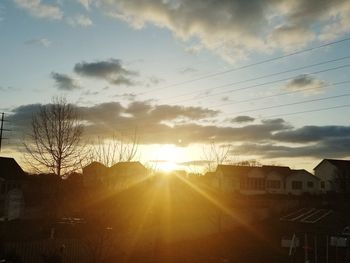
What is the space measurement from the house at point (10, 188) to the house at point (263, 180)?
31908 millimetres

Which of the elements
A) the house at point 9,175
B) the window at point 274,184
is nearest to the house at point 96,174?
the house at point 9,175

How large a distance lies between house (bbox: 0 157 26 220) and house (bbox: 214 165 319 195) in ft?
105

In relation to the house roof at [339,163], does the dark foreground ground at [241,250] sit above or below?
below

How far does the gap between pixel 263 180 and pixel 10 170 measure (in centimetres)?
4146

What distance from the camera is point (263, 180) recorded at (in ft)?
250

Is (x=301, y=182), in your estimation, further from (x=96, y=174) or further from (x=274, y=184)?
(x=96, y=174)

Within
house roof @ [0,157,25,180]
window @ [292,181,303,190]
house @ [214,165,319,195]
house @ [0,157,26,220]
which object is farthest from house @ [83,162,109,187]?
window @ [292,181,303,190]

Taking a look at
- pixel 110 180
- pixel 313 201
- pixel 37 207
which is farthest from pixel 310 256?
pixel 37 207

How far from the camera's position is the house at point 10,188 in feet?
141

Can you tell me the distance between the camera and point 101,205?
41.1m

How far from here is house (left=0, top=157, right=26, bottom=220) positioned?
43.0 meters

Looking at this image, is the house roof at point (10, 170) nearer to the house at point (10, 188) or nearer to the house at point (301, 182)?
the house at point (10, 188)

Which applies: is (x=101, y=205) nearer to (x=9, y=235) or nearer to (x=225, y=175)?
(x=9, y=235)

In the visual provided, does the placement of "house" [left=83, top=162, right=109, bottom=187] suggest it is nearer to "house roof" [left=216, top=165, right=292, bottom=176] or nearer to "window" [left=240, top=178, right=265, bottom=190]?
"house roof" [left=216, top=165, right=292, bottom=176]
